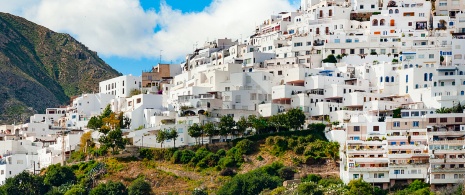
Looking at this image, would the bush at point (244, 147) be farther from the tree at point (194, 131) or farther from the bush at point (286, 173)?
the bush at point (286, 173)

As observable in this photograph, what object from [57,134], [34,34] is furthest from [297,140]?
[34,34]

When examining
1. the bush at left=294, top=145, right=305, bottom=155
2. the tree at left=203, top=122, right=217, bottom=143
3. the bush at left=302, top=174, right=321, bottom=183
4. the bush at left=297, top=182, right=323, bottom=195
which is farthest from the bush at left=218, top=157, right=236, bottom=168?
the bush at left=297, top=182, right=323, bottom=195

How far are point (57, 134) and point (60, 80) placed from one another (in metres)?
37.3

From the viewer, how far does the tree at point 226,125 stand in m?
74.4

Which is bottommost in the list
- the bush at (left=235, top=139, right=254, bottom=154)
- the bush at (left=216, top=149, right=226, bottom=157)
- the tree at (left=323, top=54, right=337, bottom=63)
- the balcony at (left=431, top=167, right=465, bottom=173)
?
the balcony at (left=431, top=167, right=465, bottom=173)

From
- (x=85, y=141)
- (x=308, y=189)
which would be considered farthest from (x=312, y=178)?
(x=85, y=141)

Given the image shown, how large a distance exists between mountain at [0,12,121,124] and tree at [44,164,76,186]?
36.1 metres

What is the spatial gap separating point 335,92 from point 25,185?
77.6ft

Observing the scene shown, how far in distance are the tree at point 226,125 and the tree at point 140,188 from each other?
736 cm

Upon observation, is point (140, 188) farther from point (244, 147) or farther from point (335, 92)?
point (335, 92)

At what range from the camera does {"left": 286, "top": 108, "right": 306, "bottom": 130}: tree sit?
243 ft

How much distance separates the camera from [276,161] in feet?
234

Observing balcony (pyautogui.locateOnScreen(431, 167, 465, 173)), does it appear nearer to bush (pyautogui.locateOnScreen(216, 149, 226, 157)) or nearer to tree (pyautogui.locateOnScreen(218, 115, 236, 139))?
bush (pyautogui.locateOnScreen(216, 149, 226, 157))

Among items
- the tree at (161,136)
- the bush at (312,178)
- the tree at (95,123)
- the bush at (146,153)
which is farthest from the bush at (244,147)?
the tree at (95,123)
